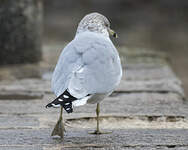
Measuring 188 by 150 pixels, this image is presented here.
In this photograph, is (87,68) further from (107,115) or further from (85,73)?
(107,115)

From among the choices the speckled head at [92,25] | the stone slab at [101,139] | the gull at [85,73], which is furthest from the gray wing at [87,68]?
the stone slab at [101,139]

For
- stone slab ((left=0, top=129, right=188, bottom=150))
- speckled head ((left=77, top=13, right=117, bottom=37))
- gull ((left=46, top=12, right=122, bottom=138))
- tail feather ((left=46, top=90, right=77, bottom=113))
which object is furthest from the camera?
speckled head ((left=77, top=13, right=117, bottom=37))

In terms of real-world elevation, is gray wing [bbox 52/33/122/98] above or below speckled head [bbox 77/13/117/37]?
below

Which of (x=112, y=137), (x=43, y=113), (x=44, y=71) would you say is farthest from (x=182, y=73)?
(x=112, y=137)

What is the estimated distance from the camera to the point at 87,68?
13.3 feet

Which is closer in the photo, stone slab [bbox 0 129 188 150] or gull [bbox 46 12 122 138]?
gull [bbox 46 12 122 138]

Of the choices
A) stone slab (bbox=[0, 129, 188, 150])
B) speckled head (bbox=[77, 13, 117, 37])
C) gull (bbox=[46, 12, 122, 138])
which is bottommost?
stone slab (bbox=[0, 129, 188, 150])

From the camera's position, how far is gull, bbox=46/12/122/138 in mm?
3803

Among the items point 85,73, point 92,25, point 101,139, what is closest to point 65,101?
point 85,73

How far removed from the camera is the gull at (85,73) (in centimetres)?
380

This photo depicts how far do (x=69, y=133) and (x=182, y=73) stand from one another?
20.7 feet

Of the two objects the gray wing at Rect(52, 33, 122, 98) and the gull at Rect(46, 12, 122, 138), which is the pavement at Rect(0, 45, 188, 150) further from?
the gray wing at Rect(52, 33, 122, 98)

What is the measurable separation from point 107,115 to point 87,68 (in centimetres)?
92

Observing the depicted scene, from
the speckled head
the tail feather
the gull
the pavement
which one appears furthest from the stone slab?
the speckled head
